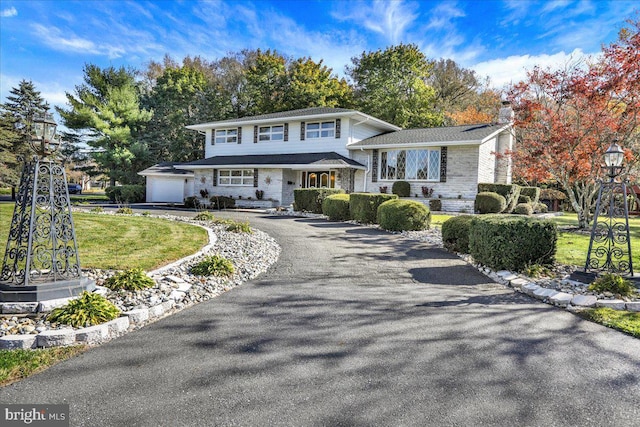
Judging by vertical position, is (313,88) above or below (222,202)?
above

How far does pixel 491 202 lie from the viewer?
16.2 metres

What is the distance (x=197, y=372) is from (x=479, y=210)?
16.4m

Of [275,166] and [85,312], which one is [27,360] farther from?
[275,166]

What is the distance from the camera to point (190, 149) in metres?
34.9

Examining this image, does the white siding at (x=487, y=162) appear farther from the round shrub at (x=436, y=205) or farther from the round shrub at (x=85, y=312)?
the round shrub at (x=85, y=312)

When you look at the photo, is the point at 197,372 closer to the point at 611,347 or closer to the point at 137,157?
the point at 611,347

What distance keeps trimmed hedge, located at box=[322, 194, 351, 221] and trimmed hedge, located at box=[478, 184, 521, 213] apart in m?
7.70

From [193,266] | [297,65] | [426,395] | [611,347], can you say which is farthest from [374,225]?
[297,65]

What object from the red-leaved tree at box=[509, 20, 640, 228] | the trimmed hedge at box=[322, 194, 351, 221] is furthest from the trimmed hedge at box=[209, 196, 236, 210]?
the red-leaved tree at box=[509, 20, 640, 228]

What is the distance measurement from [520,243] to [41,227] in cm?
730

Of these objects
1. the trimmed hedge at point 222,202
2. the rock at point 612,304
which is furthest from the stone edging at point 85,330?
the trimmed hedge at point 222,202

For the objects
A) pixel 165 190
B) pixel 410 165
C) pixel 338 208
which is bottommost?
pixel 338 208

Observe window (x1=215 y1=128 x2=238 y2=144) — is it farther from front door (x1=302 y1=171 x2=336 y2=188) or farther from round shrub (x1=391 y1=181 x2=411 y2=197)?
round shrub (x1=391 y1=181 x2=411 y2=197)

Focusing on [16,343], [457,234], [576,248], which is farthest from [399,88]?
[16,343]
